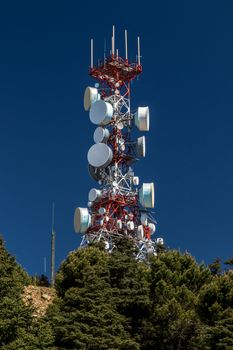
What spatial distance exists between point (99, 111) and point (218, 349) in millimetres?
24990

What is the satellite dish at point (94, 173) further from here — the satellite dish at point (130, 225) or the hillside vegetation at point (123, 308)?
the hillside vegetation at point (123, 308)

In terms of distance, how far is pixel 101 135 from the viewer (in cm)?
4897

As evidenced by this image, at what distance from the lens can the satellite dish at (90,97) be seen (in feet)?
167

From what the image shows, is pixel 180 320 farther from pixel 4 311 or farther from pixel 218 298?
pixel 4 311

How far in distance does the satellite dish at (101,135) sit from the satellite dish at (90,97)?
265 cm

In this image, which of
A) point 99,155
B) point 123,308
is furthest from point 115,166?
point 123,308

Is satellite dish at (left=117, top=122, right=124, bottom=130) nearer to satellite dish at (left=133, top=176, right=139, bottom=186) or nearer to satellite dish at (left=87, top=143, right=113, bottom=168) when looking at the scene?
satellite dish at (left=87, top=143, right=113, bottom=168)

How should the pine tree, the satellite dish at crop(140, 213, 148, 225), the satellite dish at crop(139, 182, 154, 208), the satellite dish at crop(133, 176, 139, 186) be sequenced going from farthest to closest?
the satellite dish at crop(133, 176, 139, 186), the satellite dish at crop(140, 213, 148, 225), the satellite dish at crop(139, 182, 154, 208), the pine tree

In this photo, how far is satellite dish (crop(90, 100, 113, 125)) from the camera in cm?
4878

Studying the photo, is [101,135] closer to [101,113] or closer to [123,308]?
[101,113]

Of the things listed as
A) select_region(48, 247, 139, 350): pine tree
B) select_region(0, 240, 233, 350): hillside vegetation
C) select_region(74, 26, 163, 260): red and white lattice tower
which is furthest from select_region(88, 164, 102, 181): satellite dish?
select_region(48, 247, 139, 350): pine tree

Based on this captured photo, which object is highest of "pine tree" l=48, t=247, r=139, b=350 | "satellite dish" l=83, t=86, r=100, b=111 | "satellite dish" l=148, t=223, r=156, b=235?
"satellite dish" l=83, t=86, r=100, b=111

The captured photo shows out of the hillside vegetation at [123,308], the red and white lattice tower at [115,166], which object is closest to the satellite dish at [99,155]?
the red and white lattice tower at [115,166]

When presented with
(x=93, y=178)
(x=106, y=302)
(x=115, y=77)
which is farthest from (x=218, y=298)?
(x=115, y=77)
